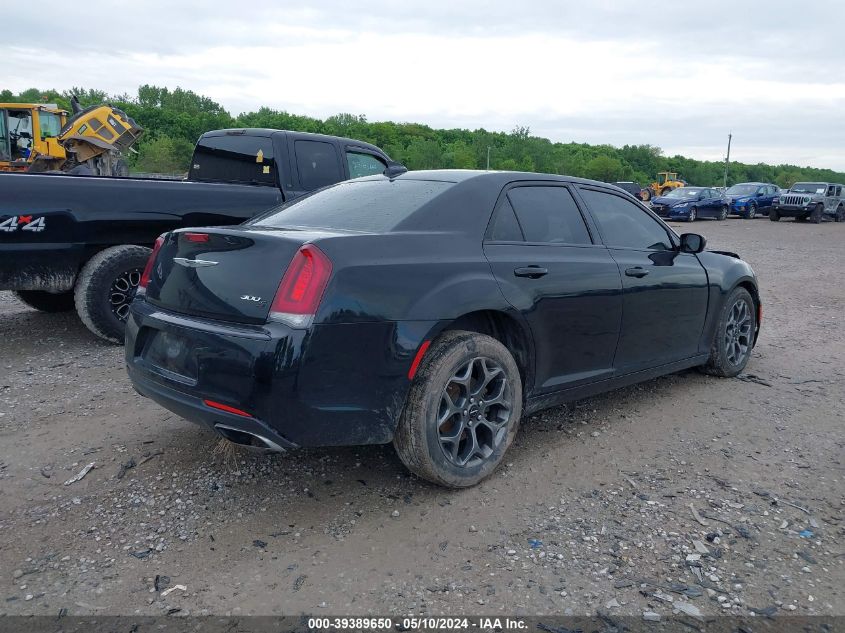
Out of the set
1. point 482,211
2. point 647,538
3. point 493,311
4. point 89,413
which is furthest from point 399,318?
point 89,413

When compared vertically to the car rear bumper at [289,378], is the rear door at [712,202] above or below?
above

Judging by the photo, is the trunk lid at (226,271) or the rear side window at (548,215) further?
the rear side window at (548,215)

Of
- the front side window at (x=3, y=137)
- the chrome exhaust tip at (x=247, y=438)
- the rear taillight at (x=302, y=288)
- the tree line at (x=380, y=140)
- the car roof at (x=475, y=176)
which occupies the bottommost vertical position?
the chrome exhaust tip at (x=247, y=438)

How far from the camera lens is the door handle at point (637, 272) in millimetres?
4336

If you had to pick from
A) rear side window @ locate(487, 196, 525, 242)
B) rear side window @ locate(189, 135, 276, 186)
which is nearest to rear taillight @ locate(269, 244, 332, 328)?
rear side window @ locate(487, 196, 525, 242)

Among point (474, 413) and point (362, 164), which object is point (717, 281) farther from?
point (362, 164)

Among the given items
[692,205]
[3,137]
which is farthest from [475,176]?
[692,205]

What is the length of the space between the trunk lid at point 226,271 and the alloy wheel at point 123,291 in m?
2.81

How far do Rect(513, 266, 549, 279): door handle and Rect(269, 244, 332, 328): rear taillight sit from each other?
1126 mm

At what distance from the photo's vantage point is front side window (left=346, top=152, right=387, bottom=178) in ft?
25.5

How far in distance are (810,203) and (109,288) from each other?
30438mm

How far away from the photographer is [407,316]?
3.11m

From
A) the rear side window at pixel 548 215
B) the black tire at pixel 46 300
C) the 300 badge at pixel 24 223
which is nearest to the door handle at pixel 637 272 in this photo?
the rear side window at pixel 548 215

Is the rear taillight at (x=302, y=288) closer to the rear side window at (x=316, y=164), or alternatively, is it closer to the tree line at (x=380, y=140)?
the rear side window at (x=316, y=164)
